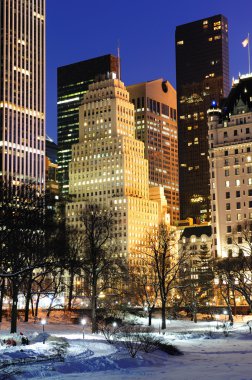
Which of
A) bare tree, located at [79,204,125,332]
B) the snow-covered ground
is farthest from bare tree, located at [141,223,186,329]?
the snow-covered ground

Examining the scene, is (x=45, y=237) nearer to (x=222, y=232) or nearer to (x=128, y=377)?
(x=128, y=377)

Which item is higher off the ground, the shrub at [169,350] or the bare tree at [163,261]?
the bare tree at [163,261]

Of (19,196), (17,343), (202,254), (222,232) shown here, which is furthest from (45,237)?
(222,232)

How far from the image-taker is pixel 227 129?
19950cm

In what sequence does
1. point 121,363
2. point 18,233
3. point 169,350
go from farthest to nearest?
point 18,233 → point 169,350 → point 121,363

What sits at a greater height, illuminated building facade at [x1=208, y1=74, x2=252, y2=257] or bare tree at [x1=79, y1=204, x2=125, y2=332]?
illuminated building facade at [x1=208, y1=74, x2=252, y2=257]

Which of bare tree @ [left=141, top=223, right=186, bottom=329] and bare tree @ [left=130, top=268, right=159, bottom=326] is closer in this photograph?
bare tree @ [left=141, top=223, right=186, bottom=329]

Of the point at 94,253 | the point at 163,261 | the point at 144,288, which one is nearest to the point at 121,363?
the point at 94,253

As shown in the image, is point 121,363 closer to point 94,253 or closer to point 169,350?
point 169,350

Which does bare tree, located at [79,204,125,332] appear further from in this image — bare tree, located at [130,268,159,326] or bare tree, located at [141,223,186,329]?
bare tree, located at [141,223,186,329]

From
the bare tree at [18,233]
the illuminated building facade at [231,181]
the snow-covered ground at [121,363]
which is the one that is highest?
the illuminated building facade at [231,181]

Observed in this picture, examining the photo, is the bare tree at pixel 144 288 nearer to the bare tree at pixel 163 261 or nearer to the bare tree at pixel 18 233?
the bare tree at pixel 163 261

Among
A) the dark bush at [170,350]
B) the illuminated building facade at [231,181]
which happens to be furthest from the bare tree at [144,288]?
the illuminated building facade at [231,181]

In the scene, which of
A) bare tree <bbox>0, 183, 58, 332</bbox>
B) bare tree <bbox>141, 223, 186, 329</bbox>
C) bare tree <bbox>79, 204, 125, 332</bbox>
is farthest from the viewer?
bare tree <bbox>141, 223, 186, 329</bbox>
